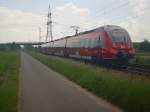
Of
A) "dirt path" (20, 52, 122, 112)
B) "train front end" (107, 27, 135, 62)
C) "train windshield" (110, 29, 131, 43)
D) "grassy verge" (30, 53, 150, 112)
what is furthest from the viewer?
"train windshield" (110, 29, 131, 43)

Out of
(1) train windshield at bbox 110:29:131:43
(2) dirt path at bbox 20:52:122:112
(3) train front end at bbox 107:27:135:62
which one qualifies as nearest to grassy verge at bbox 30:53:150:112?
(2) dirt path at bbox 20:52:122:112

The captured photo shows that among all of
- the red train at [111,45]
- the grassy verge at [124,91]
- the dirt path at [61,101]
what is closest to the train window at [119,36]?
the red train at [111,45]

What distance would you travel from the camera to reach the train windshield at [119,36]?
27484 millimetres

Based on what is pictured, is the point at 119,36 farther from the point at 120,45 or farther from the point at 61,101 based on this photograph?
the point at 61,101

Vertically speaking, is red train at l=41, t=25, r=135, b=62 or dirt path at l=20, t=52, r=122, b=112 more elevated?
red train at l=41, t=25, r=135, b=62

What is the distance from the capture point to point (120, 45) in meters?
27.3

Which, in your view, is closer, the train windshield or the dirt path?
the dirt path

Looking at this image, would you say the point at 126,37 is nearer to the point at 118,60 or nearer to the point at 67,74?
Answer: the point at 118,60

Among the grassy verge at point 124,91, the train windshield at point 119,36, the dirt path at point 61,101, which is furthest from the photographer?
the train windshield at point 119,36

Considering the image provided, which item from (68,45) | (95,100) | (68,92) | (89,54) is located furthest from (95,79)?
(68,45)

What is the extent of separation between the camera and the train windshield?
27.5 metres

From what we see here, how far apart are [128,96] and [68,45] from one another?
36506mm

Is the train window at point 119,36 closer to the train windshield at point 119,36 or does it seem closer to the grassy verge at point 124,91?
the train windshield at point 119,36

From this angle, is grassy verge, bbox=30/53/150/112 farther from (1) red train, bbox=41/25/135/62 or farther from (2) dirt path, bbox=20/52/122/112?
(1) red train, bbox=41/25/135/62
